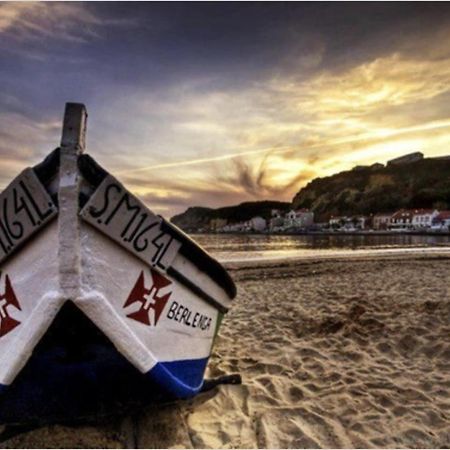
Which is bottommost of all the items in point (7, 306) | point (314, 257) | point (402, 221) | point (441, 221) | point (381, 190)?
point (314, 257)

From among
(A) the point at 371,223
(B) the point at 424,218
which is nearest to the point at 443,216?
(B) the point at 424,218

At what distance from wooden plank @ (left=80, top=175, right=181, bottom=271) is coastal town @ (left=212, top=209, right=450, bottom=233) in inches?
3449

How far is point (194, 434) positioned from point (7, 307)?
169 cm

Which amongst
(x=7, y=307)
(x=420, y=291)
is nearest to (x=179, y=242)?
(x=7, y=307)

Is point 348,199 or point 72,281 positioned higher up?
point 348,199

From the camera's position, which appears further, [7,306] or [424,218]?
[424,218]

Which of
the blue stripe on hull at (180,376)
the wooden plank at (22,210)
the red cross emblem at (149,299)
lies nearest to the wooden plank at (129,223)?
the red cross emblem at (149,299)

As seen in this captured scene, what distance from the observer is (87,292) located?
213 cm

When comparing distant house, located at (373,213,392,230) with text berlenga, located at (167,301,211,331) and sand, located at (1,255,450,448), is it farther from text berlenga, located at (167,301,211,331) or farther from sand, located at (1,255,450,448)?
text berlenga, located at (167,301,211,331)

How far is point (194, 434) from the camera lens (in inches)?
107

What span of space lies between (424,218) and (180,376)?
10093cm

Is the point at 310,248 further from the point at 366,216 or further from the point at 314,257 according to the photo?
the point at 366,216

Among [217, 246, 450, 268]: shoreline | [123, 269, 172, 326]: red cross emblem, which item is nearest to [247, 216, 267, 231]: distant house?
[217, 246, 450, 268]: shoreline

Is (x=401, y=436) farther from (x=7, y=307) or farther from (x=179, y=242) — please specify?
(x=7, y=307)
